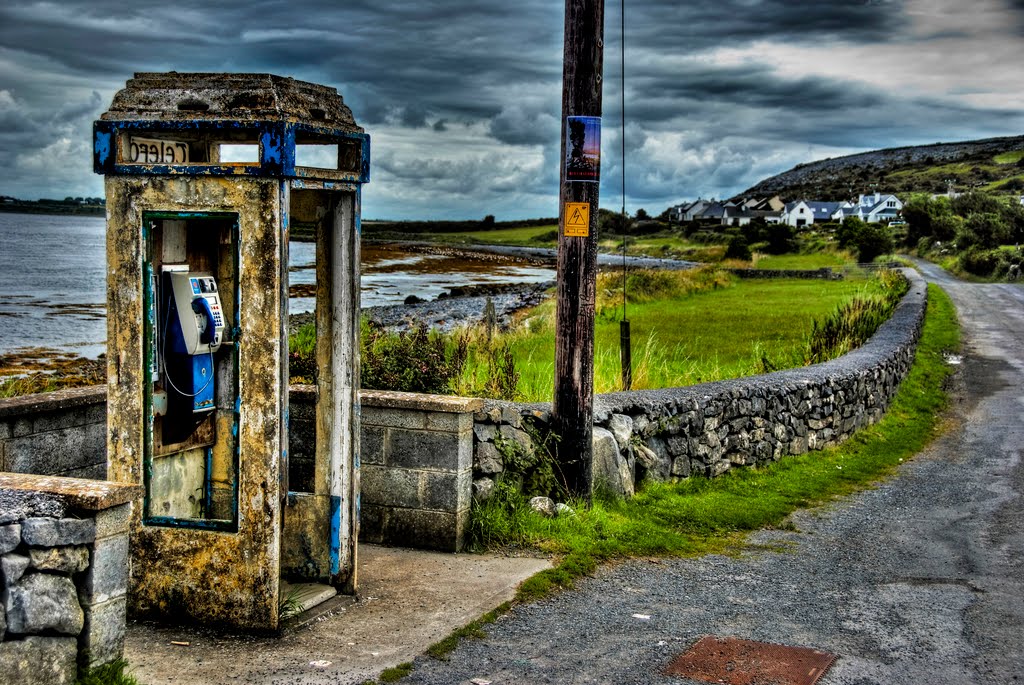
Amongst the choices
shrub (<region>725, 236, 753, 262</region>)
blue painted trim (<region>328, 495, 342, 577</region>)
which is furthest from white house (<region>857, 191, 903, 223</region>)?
blue painted trim (<region>328, 495, 342, 577</region>)

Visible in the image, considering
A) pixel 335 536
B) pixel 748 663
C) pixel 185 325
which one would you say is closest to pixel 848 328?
pixel 748 663

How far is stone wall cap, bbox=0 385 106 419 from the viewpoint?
6176 millimetres

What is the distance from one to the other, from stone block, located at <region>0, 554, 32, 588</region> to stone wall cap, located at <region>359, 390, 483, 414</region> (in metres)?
3.05

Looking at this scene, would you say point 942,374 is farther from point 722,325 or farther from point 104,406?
point 104,406

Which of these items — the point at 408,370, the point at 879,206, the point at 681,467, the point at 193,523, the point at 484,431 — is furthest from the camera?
the point at 879,206

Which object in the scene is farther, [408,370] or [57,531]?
[408,370]

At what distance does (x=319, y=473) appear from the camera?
249 inches

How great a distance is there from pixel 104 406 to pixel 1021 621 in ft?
19.1

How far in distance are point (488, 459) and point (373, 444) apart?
2.97ft

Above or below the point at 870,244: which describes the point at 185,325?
below

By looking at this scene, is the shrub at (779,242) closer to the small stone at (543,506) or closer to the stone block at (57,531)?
the small stone at (543,506)

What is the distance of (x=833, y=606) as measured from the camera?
6.57 metres

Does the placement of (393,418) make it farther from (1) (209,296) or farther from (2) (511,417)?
(1) (209,296)

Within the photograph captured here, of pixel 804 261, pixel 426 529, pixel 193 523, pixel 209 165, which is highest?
pixel 804 261
